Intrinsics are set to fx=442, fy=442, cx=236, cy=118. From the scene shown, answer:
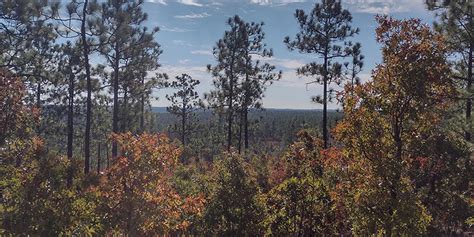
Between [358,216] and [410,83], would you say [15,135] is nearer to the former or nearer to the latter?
[358,216]

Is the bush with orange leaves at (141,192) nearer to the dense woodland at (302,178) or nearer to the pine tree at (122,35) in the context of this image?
the dense woodland at (302,178)

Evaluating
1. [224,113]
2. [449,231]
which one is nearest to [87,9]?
[224,113]

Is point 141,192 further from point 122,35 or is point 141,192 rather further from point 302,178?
point 122,35

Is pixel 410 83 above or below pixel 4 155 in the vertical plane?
above

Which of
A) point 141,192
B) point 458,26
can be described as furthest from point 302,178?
point 458,26

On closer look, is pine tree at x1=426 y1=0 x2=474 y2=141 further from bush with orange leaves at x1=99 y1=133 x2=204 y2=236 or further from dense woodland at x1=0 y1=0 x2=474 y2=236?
bush with orange leaves at x1=99 y1=133 x2=204 y2=236

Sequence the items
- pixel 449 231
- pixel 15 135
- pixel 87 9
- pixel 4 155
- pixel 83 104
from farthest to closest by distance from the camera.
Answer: pixel 83 104, pixel 87 9, pixel 449 231, pixel 15 135, pixel 4 155

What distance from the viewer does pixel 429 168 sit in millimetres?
14102

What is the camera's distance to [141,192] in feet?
29.0

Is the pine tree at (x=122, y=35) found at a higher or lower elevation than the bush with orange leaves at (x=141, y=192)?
higher

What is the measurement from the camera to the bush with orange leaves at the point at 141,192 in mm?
8695

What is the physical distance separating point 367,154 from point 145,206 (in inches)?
184

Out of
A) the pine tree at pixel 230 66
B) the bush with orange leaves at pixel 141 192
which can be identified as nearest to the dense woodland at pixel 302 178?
the bush with orange leaves at pixel 141 192

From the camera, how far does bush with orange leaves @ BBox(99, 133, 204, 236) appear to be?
28.5 ft
